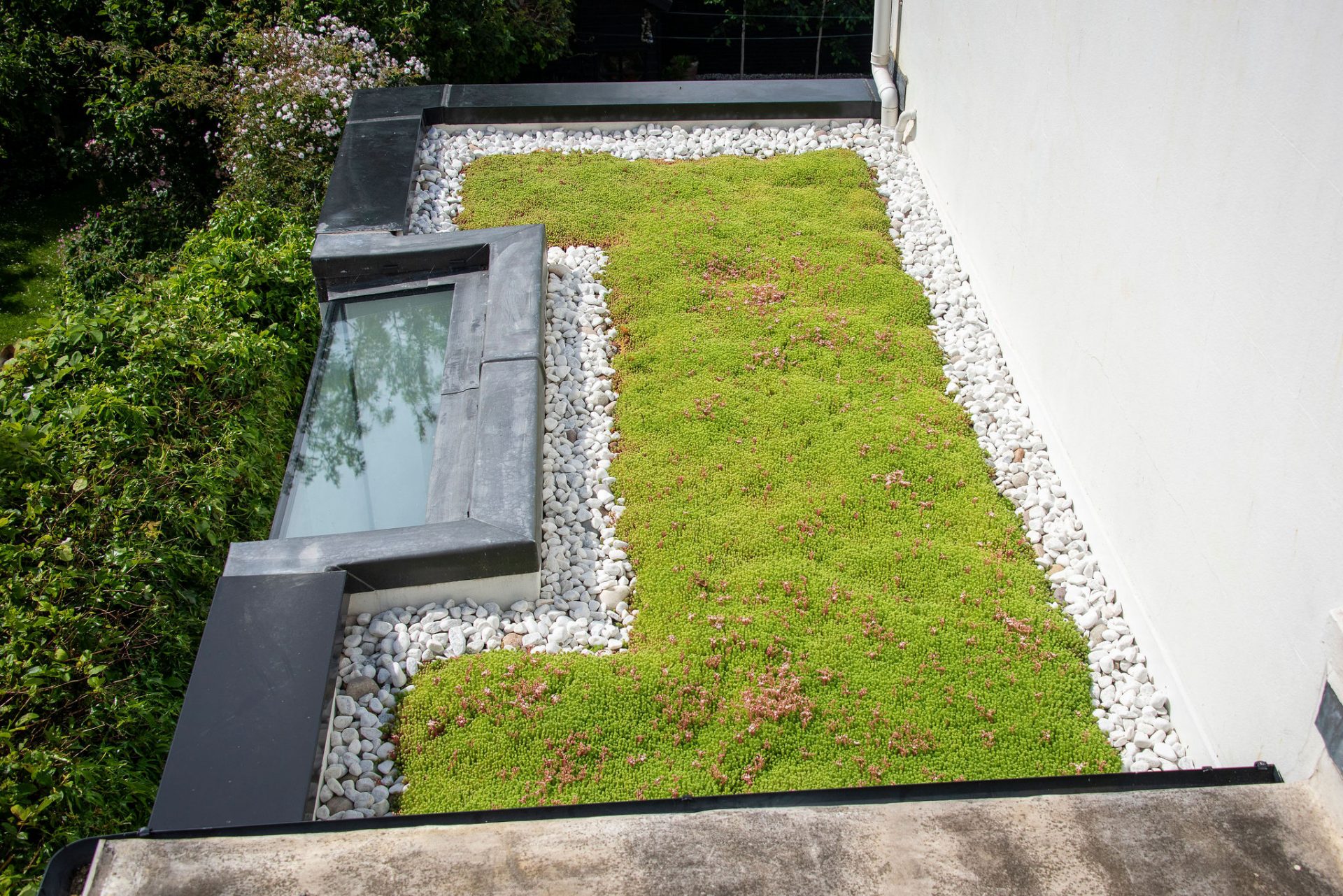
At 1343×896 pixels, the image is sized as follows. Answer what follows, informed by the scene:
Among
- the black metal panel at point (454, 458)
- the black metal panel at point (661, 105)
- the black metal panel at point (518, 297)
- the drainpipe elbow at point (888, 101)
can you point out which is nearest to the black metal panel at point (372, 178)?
the black metal panel at point (661, 105)

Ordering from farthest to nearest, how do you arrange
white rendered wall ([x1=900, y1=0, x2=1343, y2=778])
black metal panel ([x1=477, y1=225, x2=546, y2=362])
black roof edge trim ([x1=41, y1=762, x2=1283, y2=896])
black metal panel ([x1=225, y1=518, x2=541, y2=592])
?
black metal panel ([x1=477, y1=225, x2=546, y2=362]) < black metal panel ([x1=225, y1=518, x2=541, y2=592]) < white rendered wall ([x1=900, y1=0, x2=1343, y2=778]) < black roof edge trim ([x1=41, y1=762, x2=1283, y2=896])

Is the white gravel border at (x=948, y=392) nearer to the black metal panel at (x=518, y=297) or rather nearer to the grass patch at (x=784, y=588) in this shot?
the grass patch at (x=784, y=588)

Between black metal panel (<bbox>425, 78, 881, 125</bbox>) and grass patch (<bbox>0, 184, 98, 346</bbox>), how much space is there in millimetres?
4479

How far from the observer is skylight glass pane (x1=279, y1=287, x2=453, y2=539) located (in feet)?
15.4

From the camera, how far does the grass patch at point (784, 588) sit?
12.0 ft

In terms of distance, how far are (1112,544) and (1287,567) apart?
48.9 inches

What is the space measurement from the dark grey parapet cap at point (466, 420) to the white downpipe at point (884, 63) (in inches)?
122

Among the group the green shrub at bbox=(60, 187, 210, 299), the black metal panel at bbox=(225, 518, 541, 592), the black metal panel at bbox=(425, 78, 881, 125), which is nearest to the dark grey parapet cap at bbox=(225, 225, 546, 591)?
the black metal panel at bbox=(225, 518, 541, 592)

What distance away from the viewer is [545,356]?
220 inches

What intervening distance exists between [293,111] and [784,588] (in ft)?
19.4

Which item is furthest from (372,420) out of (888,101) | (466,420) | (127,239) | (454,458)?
(127,239)

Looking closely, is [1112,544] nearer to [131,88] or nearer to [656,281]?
[656,281]

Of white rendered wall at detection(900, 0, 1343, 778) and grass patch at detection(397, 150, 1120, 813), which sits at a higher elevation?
white rendered wall at detection(900, 0, 1343, 778)

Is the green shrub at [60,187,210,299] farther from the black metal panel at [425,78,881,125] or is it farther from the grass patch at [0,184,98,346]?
the black metal panel at [425,78,881,125]
